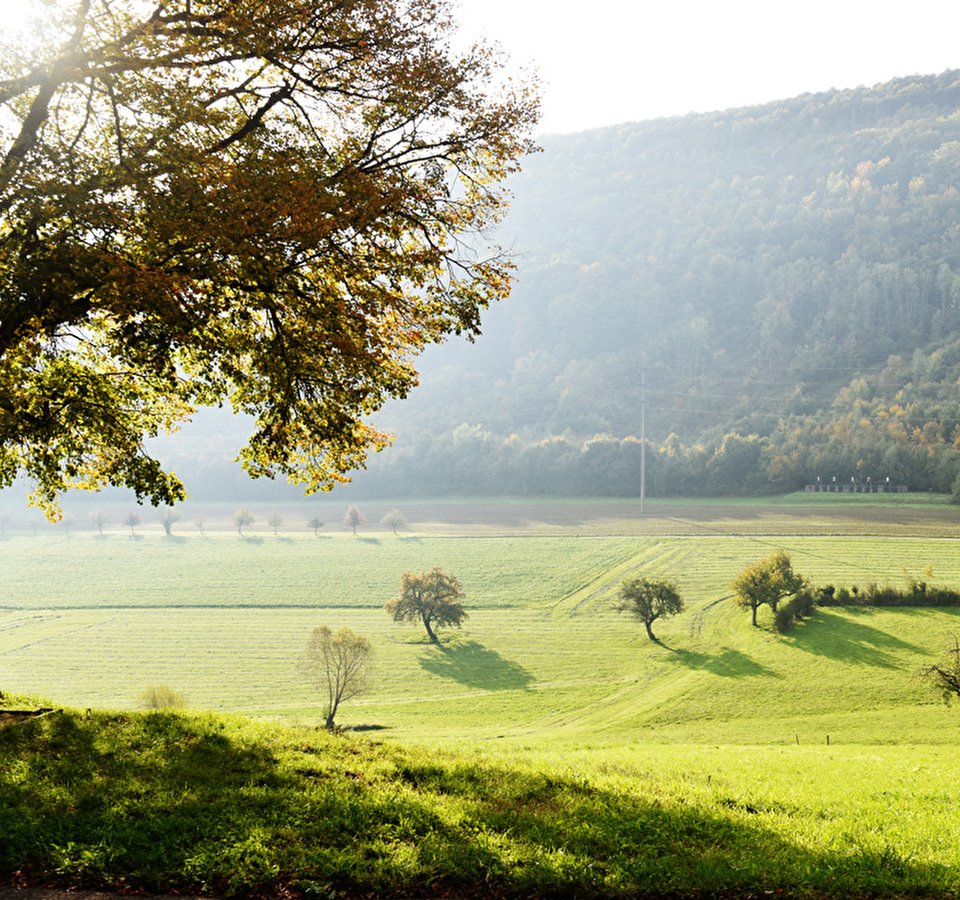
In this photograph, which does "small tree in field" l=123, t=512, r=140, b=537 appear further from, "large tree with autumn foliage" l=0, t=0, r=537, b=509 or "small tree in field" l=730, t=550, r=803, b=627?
"large tree with autumn foliage" l=0, t=0, r=537, b=509

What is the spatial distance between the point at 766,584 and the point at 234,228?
55306 mm

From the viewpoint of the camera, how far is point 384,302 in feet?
36.6

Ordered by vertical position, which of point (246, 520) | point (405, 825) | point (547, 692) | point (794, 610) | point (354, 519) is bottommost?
point (547, 692)

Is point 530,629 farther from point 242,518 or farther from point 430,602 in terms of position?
point 242,518

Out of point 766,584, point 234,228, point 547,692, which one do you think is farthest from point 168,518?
point 234,228

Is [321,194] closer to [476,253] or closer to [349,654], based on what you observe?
[476,253]

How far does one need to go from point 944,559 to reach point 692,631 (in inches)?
1206

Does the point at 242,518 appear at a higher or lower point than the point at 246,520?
higher

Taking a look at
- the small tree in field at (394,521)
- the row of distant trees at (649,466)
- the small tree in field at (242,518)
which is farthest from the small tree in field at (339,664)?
the small tree in field at (242,518)

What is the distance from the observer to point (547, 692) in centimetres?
4569

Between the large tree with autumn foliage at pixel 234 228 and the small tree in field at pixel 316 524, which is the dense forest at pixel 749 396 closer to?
the small tree in field at pixel 316 524

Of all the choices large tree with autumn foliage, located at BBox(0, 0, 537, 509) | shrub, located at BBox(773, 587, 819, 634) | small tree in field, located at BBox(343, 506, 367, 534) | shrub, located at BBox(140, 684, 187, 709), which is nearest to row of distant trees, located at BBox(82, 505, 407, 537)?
small tree in field, located at BBox(343, 506, 367, 534)

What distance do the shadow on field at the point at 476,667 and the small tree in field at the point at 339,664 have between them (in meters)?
7.17

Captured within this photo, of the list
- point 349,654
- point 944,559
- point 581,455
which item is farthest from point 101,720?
point 581,455
